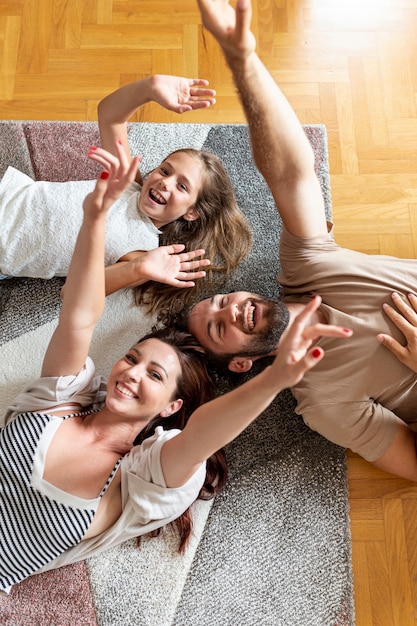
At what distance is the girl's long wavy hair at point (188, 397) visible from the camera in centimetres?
166

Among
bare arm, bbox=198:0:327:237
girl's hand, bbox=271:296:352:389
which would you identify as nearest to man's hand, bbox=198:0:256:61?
bare arm, bbox=198:0:327:237

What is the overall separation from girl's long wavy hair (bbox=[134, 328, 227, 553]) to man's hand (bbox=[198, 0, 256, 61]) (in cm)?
69

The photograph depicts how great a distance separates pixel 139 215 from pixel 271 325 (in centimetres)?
50

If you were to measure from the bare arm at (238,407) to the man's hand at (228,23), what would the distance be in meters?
0.55

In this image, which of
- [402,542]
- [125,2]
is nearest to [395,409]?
[402,542]

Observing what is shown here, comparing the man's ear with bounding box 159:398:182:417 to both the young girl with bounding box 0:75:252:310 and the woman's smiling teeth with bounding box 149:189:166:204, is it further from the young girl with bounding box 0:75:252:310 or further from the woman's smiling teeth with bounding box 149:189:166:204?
the woman's smiling teeth with bounding box 149:189:166:204

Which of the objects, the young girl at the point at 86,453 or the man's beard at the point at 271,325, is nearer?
the young girl at the point at 86,453

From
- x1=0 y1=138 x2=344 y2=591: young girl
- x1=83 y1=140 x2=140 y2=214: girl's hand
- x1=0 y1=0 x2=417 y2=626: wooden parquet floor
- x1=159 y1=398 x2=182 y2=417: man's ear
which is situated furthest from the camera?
x1=0 y1=0 x2=417 y2=626: wooden parquet floor

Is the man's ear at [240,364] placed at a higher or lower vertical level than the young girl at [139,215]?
lower

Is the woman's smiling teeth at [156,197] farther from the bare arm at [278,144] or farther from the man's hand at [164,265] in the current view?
the bare arm at [278,144]

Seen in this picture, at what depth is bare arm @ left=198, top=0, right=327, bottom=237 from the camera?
1.51m

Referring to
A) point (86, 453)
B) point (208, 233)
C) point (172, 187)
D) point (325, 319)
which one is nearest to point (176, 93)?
point (172, 187)

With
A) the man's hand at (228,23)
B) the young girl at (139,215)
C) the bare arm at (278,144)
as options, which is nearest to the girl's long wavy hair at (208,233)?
the young girl at (139,215)

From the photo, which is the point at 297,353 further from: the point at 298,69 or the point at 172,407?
the point at 298,69
